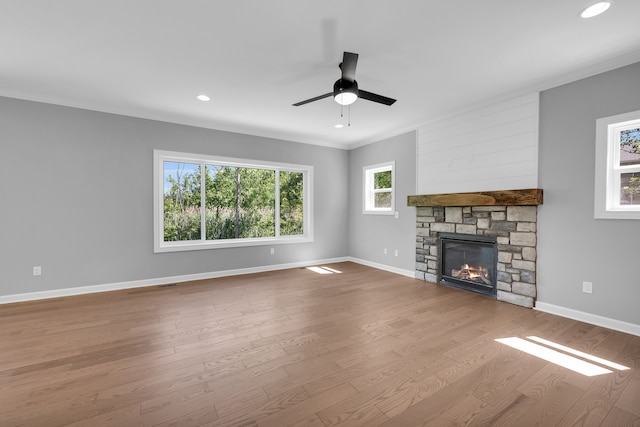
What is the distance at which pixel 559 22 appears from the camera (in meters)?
2.23

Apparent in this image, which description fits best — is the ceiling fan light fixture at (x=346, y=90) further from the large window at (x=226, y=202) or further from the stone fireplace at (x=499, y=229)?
the large window at (x=226, y=202)

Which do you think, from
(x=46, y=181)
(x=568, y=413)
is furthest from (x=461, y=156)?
(x=46, y=181)

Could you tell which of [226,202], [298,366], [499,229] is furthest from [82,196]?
[499,229]

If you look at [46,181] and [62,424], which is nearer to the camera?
[62,424]

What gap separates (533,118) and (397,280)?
307cm

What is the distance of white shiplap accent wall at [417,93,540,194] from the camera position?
3520 mm

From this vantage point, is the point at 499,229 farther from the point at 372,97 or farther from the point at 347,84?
the point at 347,84

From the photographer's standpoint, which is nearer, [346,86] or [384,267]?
[346,86]

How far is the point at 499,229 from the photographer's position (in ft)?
12.5

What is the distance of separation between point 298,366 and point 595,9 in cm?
359

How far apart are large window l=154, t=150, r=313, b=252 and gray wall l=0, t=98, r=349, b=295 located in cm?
19

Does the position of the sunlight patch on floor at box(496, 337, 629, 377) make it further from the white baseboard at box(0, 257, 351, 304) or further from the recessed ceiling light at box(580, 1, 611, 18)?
the white baseboard at box(0, 257, 351, 304)

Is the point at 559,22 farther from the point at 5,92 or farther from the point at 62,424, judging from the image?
the point at 5,92

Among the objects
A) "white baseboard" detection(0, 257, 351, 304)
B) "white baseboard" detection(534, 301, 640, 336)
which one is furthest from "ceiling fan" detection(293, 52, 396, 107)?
"white baseboard" detection(0, 257, 351, 304)
